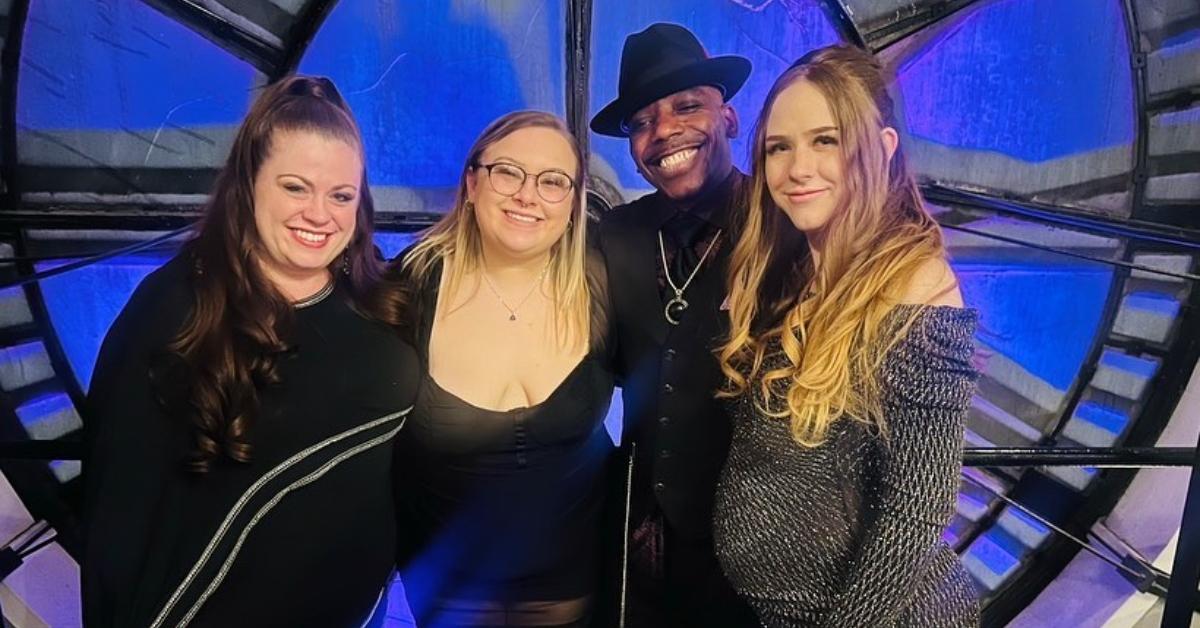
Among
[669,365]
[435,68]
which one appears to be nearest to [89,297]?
[435,68]

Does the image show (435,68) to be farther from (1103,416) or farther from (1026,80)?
(1103,416)

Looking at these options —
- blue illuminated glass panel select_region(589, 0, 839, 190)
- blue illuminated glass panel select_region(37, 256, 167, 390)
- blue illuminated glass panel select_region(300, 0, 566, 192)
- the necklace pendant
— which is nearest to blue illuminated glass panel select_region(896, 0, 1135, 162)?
blue illuminated glass panel select_region(589, 0, 839, 190)

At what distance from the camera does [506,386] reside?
146 cm

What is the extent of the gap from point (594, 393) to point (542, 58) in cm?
83

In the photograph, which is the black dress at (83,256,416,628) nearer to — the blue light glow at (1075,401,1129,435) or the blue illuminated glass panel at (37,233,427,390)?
the blue illuminated glass panel at (37,233,427,390)

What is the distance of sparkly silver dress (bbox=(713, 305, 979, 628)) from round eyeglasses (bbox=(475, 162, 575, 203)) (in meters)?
0.54

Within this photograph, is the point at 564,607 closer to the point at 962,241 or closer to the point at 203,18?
the point at 962,241

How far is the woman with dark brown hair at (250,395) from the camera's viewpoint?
1286mm

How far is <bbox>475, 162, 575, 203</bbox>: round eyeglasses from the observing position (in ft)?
4.58

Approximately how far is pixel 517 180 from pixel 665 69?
1.37 feet

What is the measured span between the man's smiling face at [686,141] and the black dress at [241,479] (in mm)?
677

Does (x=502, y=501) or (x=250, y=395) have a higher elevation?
(x=250, y=395)

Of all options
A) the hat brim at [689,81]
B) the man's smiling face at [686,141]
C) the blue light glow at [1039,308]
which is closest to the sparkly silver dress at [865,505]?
the man's smiling face at [686,141]

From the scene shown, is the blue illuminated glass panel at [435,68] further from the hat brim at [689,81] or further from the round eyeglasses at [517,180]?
the round eyeglasses at [517,180]
